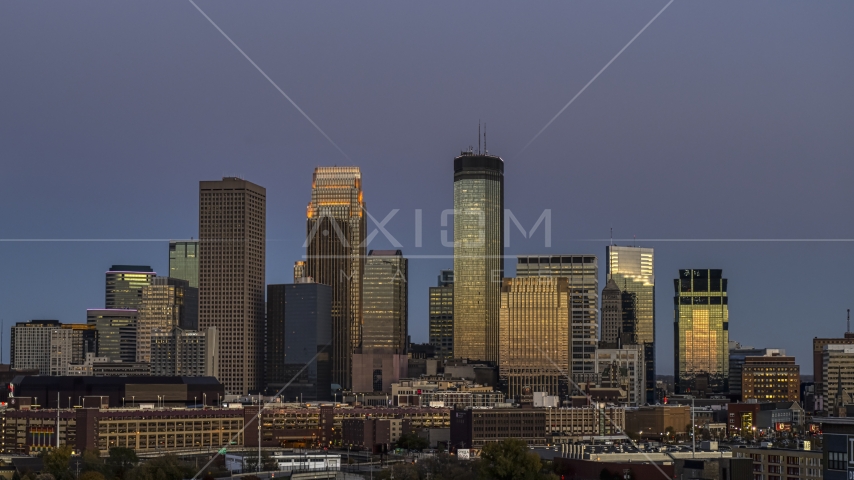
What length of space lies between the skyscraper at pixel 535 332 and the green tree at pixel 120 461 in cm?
Result: 9414

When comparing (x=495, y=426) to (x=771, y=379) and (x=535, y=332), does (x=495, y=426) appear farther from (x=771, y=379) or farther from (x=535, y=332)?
(x=771, y=379)

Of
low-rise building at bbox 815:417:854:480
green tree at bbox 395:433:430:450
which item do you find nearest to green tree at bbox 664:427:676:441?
green tree at bbox 395:433:430:450

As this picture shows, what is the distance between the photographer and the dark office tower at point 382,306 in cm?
18679

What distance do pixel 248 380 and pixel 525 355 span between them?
35.4 metres

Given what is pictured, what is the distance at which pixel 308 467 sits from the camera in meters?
89.6

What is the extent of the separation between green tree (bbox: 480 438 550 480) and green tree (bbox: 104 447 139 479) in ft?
69.2

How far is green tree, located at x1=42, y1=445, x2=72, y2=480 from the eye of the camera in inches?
3209

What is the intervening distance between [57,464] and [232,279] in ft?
346

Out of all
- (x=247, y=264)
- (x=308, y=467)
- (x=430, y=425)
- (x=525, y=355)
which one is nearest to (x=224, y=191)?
(x=247, y=264)

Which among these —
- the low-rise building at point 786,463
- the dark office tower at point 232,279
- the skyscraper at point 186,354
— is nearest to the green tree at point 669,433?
the low-rise building at point 786,463

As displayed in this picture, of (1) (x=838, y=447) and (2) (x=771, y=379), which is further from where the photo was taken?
(2) (x=771, y=379)

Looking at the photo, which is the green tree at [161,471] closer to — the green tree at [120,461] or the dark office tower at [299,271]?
the green tree at [120,461]

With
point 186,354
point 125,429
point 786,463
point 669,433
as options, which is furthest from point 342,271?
point 786,463

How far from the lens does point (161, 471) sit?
80.8 m
